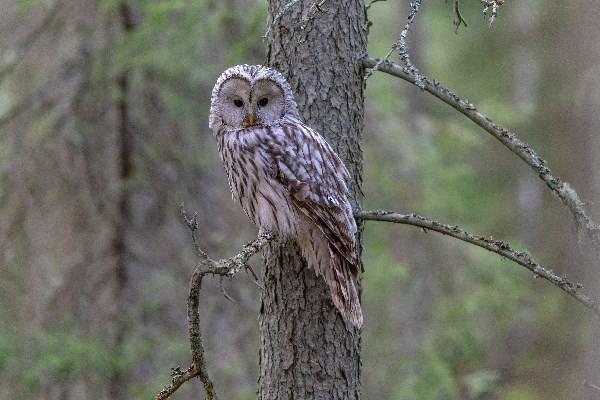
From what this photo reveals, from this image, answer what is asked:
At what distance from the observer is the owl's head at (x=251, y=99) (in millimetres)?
4090

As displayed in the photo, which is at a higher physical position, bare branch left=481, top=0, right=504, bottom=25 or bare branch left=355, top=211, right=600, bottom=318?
bare branch left=481, top=0, right=504, bottom=25

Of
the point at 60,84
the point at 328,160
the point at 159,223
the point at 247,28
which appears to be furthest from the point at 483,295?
the point at 328,160

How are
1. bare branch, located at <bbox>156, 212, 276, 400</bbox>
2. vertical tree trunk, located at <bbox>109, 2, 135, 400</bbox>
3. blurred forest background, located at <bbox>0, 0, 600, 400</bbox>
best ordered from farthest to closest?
vertical tree trunk, located at <bbox>109, 2, 135, 400</bbox>, blurred forest background, located at <bbox>0, 0, 600, 400</bbox>, bare branch, located at <bbox>156, 212, 276, 400</bbox>

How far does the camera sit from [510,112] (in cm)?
846

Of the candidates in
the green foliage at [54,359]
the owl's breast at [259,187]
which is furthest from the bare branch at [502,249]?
the green foliage at [54,359]

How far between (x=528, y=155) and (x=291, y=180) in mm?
1010

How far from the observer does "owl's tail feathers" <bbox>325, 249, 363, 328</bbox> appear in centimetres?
391

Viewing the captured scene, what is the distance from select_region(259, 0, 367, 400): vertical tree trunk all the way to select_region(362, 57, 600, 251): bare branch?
0.30 metres

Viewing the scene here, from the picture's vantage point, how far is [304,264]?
13.4ft

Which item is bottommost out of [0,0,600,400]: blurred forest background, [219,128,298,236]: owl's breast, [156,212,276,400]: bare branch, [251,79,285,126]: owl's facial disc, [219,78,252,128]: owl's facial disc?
[156,212,276,400]: bare branch

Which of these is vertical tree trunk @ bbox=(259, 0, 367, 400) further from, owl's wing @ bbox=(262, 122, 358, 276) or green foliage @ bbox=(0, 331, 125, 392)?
green foliage @ bbox=(0, 331, 125, 392)

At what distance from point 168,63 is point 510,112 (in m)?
3.38

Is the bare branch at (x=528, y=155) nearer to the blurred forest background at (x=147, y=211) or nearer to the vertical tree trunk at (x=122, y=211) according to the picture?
the blurred forest background at (x=147, y=211)

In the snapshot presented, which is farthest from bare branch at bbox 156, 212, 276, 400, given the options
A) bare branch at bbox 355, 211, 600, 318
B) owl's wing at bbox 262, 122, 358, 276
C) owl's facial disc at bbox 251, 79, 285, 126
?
owl's facial disc at bbox 251, 79, 285, 126
